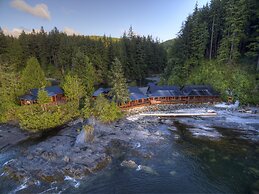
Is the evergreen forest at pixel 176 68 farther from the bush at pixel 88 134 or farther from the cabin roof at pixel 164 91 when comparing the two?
the cabin roof at pixel 164 91

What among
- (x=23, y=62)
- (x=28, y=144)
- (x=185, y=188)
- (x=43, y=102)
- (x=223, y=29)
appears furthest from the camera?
(x=23, y=62)

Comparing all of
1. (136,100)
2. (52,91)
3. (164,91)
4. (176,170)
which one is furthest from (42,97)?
(164,91)

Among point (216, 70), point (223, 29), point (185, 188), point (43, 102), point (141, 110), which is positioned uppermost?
point (223, 29)

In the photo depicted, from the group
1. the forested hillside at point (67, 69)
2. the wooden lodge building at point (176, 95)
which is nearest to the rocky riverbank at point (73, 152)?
the forested hillside at point (67, 69)

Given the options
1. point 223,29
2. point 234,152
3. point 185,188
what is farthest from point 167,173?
point 223,29

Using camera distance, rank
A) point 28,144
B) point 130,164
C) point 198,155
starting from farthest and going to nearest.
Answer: point 28,144
point 198,155
point 130,164

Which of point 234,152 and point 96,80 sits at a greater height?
point 96,80

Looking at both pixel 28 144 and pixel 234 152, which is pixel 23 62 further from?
pixel 234 152
